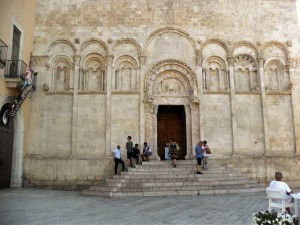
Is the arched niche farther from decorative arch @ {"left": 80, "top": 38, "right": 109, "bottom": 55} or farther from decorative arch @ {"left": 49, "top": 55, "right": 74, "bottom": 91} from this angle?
decorative arch @ {"left": 49, "top": 55, "right": 74, "bottom": 91}

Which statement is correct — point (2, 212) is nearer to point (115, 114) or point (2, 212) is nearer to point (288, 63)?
point (115, 114)

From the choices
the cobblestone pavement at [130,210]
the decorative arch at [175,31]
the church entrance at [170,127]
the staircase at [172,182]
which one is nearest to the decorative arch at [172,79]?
the church entrance at [170,127]

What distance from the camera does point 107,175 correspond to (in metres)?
16.4

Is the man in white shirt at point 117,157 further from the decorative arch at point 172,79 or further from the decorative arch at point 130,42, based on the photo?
the decorative arch at point 130,42

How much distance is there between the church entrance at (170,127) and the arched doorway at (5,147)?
25.6 ft

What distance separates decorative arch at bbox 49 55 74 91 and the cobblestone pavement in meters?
6.92

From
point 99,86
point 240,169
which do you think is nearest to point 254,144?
point 240,169

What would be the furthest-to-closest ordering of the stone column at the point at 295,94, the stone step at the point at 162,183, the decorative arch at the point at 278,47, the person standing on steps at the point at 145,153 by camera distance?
the decorative arch at the point at 278,47 < the stone column at the point at 295,94 < the person standing on steps at the point at 145,153 < the stone step at the point at 162,183

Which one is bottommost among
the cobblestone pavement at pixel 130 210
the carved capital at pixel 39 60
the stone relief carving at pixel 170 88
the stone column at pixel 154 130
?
the cobblestone pavement at pixel 130 210

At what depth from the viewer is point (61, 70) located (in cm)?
1798

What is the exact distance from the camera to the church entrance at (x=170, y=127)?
59.3 ft

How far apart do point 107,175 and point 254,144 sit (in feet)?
26.6

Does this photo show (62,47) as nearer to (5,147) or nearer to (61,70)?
(61,70)

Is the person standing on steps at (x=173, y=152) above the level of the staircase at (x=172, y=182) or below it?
above
